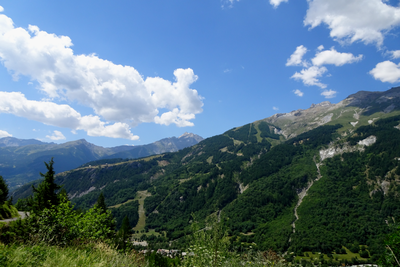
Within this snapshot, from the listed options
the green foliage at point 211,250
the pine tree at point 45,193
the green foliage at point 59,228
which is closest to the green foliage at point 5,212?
the pine tree at point 45,193

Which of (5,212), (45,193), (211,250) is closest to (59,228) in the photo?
(211,250)

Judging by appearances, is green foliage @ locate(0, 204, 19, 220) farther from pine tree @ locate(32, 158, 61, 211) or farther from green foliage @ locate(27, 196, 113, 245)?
green foliage @ locate(27, 196, 113, 245)

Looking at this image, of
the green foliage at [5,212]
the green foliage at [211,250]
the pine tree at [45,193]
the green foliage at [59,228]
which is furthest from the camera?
the pine tree at [45,193]

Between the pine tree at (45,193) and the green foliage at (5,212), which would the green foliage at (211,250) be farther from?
the green foliage at (5,212)

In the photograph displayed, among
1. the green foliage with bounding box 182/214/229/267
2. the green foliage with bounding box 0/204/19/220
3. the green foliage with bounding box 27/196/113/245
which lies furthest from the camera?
the green foliage with bounding box 0/204/19/220

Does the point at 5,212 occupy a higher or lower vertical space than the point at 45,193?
lower

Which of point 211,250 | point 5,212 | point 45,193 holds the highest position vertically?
point 211,250

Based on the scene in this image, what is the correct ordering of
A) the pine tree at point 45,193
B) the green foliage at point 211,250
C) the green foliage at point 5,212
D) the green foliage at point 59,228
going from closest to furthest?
the green foliage at point 211,250
the green foliage at point 59,228
the green foliage at point 5,212
the pine tree at point 45,193

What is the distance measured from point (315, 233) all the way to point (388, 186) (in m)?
84.7

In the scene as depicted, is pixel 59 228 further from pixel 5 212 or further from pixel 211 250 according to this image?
pixel 5 212

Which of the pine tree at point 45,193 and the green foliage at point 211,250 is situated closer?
the green foliage at point 211,250

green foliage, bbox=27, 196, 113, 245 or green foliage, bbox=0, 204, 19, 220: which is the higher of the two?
Result: green foliage, bbox=27, 196, 113, 245

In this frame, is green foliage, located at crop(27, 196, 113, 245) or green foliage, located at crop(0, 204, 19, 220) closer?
green foliage, located at crop(27, 196, 113, 245)

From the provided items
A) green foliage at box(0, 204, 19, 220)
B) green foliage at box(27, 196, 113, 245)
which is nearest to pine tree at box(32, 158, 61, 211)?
green foliage at box(0, 204, 19, 220)
